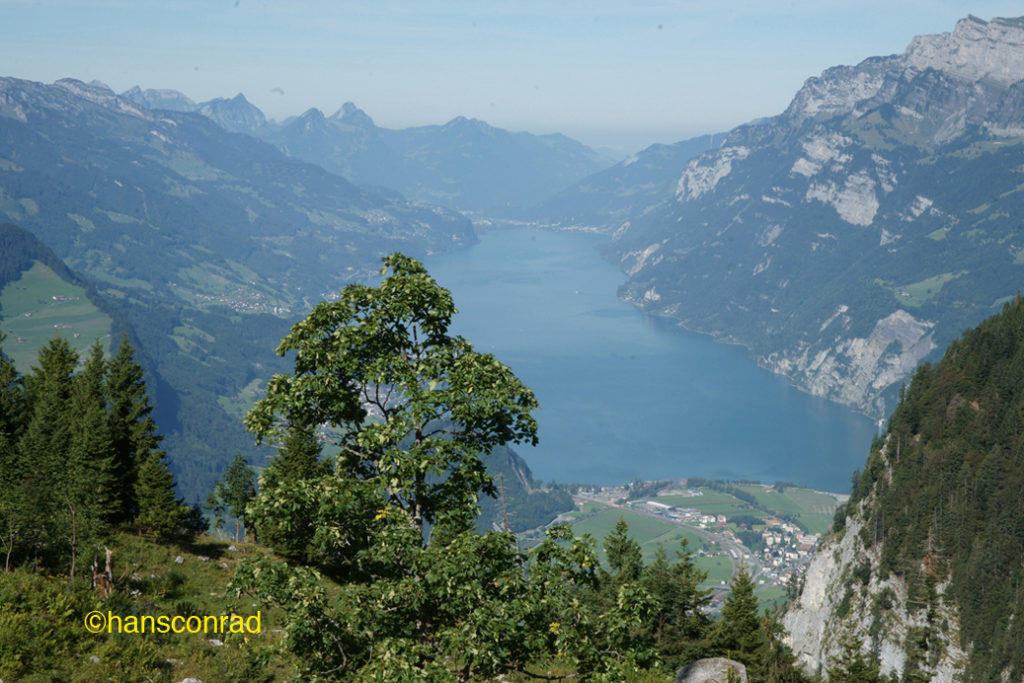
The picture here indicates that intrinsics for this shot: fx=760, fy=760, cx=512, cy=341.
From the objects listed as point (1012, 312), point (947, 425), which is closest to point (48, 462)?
point (947, 425)

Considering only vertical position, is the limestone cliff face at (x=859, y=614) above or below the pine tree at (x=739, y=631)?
below

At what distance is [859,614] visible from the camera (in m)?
113

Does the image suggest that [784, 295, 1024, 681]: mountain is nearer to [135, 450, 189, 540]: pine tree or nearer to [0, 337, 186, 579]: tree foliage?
[135, 450, 189, 540]: pine tree

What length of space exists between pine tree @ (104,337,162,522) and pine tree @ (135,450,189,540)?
1.56m

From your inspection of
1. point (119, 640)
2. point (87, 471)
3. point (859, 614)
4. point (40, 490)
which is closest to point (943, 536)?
point (859, 614)

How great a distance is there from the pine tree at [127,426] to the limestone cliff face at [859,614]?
71.3m

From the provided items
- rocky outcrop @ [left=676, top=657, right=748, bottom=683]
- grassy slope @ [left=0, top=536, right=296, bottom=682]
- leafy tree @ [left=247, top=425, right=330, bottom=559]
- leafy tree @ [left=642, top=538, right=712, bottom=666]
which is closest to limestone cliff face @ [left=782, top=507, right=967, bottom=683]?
leafy tree @ [left=642, top=538, right=712, bottom=666]

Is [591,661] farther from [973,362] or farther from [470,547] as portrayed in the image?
[973,362]

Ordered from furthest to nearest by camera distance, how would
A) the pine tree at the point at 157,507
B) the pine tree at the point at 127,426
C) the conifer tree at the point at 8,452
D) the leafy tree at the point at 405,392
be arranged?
the pine tree at the point at 127,426 < the pine tree at the point at 157,507 < the conifer tree at the point at 8,452 < the leafy tree at the point at 405,392

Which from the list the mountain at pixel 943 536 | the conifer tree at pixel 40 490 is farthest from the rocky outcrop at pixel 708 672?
the mountain at pixel 943 536

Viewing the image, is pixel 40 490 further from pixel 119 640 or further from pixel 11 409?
pixel 11 409

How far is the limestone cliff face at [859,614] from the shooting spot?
321 ft

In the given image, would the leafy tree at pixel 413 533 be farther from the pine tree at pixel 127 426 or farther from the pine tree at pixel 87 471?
the pine tree at pixel 127 426

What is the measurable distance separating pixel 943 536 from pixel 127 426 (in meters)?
115
